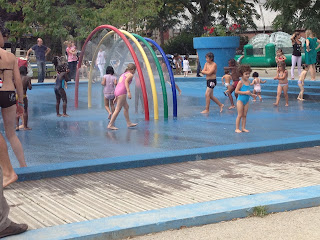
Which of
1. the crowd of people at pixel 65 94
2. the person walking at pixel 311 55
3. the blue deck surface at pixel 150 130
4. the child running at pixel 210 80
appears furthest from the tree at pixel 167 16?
the child running at pixel 210 80

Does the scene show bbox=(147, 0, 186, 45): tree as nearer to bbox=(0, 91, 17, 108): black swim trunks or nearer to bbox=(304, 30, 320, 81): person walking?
bbox=(304, 30, 320, 81): person walking

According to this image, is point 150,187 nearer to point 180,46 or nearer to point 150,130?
point 150,130

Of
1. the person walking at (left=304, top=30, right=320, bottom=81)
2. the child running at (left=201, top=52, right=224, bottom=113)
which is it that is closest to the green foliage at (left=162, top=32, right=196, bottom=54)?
the person walking at (left=304, top=30, right=320, bottom=81)

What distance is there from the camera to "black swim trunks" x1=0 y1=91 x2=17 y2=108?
7034 mm

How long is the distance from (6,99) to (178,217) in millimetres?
2795

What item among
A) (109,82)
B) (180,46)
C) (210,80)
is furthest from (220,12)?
(109,82)

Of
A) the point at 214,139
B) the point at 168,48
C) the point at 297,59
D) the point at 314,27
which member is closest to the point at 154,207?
the point at 214,139

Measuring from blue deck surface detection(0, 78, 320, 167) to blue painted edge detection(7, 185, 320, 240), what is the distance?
11.1 ft

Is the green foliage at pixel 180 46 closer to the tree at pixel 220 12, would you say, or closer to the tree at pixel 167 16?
the tree at pixel 167 16

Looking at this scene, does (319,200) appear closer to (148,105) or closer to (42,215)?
(42,215)

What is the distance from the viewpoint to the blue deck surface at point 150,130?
31.4 feet

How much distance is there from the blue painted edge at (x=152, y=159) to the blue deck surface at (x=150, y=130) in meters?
1.02

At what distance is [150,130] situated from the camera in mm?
11719

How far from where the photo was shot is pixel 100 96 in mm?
16734
